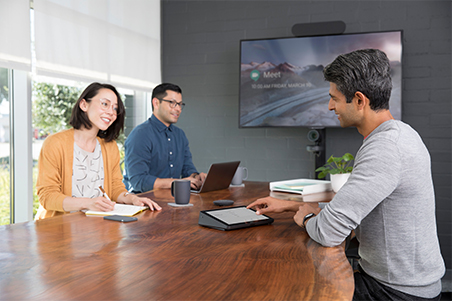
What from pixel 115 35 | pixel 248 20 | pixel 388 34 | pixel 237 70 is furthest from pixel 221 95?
pixel 388 34

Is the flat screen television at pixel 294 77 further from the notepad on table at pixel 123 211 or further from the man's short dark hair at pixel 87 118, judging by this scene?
the notepad on table at pixel 123 211

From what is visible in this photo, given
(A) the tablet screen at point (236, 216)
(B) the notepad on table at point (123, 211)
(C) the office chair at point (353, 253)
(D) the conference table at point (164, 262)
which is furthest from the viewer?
(C) the office chair at point (353, 253)

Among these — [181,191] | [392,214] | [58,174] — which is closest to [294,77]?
[181,191]

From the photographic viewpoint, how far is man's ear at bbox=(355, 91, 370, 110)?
1372mm

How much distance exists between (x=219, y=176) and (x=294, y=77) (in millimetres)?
1660

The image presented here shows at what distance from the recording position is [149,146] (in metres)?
3.00

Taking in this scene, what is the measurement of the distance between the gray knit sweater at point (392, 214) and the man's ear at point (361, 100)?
0.10m

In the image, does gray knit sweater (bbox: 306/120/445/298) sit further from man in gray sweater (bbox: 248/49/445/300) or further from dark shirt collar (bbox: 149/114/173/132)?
dark shirt collar (bbox: 149/114/173/132)

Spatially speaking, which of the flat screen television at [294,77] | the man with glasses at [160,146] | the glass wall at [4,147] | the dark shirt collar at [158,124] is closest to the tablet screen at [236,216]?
the man with glasses at [160,146]

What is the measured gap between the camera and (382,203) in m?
1.30

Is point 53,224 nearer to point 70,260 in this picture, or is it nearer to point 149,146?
point 70,260

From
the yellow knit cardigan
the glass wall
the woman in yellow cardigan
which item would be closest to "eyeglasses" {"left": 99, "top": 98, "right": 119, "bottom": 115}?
the woman in yellow cardigan

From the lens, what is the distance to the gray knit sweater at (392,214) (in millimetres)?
1211

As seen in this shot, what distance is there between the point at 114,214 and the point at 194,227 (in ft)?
1.26
